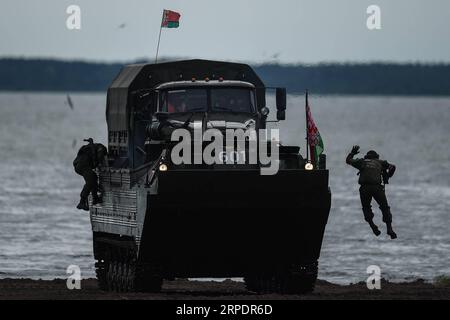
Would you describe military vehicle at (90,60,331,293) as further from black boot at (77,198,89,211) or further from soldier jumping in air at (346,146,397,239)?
soldier jumping in air at (346,146,397,239)

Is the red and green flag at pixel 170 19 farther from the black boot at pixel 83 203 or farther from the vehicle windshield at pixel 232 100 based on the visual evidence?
the black boot at pixel 83 203

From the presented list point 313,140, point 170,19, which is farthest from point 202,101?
point 170,19

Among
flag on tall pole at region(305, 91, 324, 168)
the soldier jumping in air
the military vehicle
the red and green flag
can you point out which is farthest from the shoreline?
the red and green flag

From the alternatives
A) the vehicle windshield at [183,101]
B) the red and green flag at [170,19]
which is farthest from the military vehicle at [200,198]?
the red and green flag at [170,19]

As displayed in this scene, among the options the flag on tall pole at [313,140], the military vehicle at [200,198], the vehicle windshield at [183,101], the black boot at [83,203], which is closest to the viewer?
the military vehicle at [200,198]

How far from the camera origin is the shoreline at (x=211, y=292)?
1077 inches

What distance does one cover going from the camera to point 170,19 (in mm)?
32844

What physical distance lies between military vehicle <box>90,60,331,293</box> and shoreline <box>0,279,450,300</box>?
53 cm

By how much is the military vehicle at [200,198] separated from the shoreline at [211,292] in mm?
533

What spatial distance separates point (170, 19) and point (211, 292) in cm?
541

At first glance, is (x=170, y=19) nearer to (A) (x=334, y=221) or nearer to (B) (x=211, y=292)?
(B) (x=211, y=292)

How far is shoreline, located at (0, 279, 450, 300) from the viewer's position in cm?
2734
